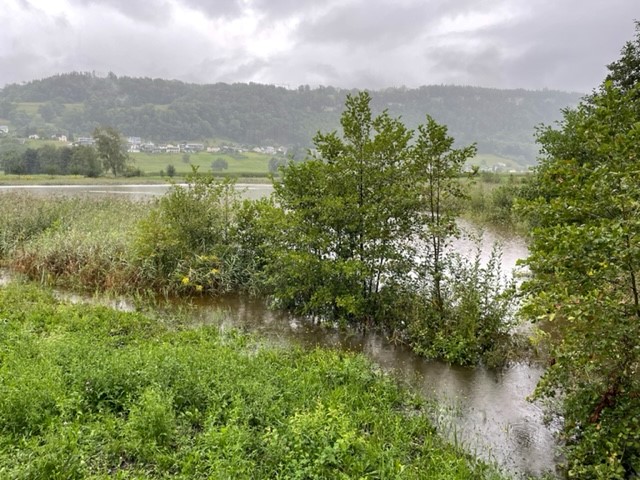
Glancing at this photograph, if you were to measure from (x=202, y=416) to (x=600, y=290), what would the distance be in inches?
181

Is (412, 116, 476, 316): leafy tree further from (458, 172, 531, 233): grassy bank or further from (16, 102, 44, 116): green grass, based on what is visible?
(16, 102, 44, 116): green grass

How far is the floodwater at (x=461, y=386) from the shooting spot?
4938 millimetres

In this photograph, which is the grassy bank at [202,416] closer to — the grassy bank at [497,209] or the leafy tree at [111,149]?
the grassy bank at [497,209]

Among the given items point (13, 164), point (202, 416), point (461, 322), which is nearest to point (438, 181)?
point (461, 322)

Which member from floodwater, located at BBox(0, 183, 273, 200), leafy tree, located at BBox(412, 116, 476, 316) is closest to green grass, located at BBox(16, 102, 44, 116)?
floodwater, located at BBox(0, 183, 273, 200)

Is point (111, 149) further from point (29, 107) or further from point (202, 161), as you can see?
→ point (29, 107)

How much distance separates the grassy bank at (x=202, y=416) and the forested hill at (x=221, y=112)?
10658 cm

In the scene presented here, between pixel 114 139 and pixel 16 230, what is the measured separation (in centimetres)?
4519

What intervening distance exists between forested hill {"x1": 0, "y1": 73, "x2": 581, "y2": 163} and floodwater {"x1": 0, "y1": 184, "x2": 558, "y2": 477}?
340ft

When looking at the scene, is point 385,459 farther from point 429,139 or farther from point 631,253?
point 429,139

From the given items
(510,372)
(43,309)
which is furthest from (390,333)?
(43,309)

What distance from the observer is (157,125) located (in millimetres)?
124438

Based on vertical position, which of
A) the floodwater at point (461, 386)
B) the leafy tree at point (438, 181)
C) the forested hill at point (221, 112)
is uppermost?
the forested hill at point (221, 112)

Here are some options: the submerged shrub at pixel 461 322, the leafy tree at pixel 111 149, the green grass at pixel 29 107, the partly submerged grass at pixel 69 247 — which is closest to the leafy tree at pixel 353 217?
the submerged shrub at pixel 461 322
